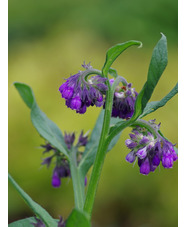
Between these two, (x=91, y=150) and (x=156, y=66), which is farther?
(x=91, y=150)

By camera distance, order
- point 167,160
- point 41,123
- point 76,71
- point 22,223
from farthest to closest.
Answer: point 76,71
point 41,123
point 22,223
point 167,160

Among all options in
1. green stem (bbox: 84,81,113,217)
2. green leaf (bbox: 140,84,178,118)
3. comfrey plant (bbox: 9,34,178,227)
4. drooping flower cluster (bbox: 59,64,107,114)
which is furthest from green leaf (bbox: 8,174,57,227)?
green leaf (bbox: 140,84,178,118)

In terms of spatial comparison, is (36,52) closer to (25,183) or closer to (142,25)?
(142,25)

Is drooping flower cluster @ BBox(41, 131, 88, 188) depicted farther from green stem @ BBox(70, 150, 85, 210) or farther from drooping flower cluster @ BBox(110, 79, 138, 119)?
drooping flower cluster @ BBox(110, 79, 138, 119)

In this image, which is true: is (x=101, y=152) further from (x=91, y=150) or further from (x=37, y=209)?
(x=91, y=150)

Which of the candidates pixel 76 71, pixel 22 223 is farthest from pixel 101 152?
pixel 76 71

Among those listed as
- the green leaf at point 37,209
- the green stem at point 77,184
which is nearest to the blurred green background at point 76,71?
the green stem at point 77,184

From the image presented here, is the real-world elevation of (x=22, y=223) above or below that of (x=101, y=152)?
Answer: below
